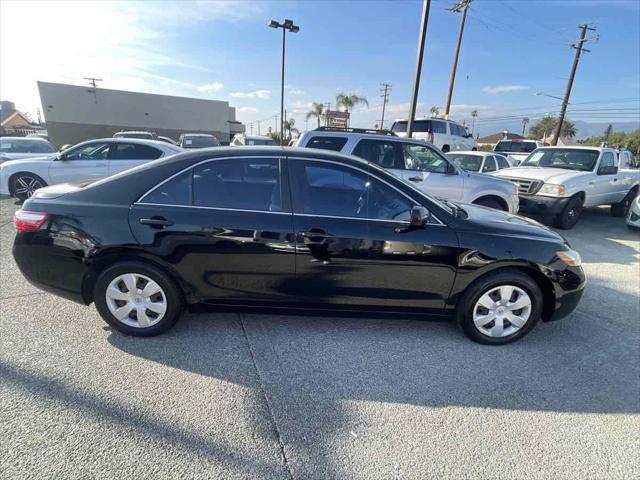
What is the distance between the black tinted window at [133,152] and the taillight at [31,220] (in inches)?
215

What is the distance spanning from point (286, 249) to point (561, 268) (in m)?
2.42

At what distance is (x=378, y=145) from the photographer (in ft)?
19.7

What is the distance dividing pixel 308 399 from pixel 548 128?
8202cm

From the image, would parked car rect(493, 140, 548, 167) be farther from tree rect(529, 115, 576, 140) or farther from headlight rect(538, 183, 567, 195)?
tree rect(529, 115, 576, 140)

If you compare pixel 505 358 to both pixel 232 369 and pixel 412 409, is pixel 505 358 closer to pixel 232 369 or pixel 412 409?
pixel 412 409

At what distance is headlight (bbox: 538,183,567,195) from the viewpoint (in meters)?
7.12

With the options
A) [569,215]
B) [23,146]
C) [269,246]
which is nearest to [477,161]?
[569,215]

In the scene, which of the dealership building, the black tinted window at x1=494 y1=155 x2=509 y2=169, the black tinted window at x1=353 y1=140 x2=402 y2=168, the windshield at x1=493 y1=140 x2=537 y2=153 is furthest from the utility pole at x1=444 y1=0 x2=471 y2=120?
the dealership building

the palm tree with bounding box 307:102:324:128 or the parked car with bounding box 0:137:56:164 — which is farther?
the palm tree with bounding box 307:102:324:128

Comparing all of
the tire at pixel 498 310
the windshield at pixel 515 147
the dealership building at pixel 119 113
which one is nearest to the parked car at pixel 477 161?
the tire at pixel 498 310

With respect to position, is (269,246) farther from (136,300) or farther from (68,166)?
(68,166)

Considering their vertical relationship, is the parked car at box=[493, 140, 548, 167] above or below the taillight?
above

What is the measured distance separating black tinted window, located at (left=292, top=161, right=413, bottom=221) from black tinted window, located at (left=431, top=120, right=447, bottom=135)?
1474cm

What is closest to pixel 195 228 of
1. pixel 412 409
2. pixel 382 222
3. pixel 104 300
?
pixel 104 300
